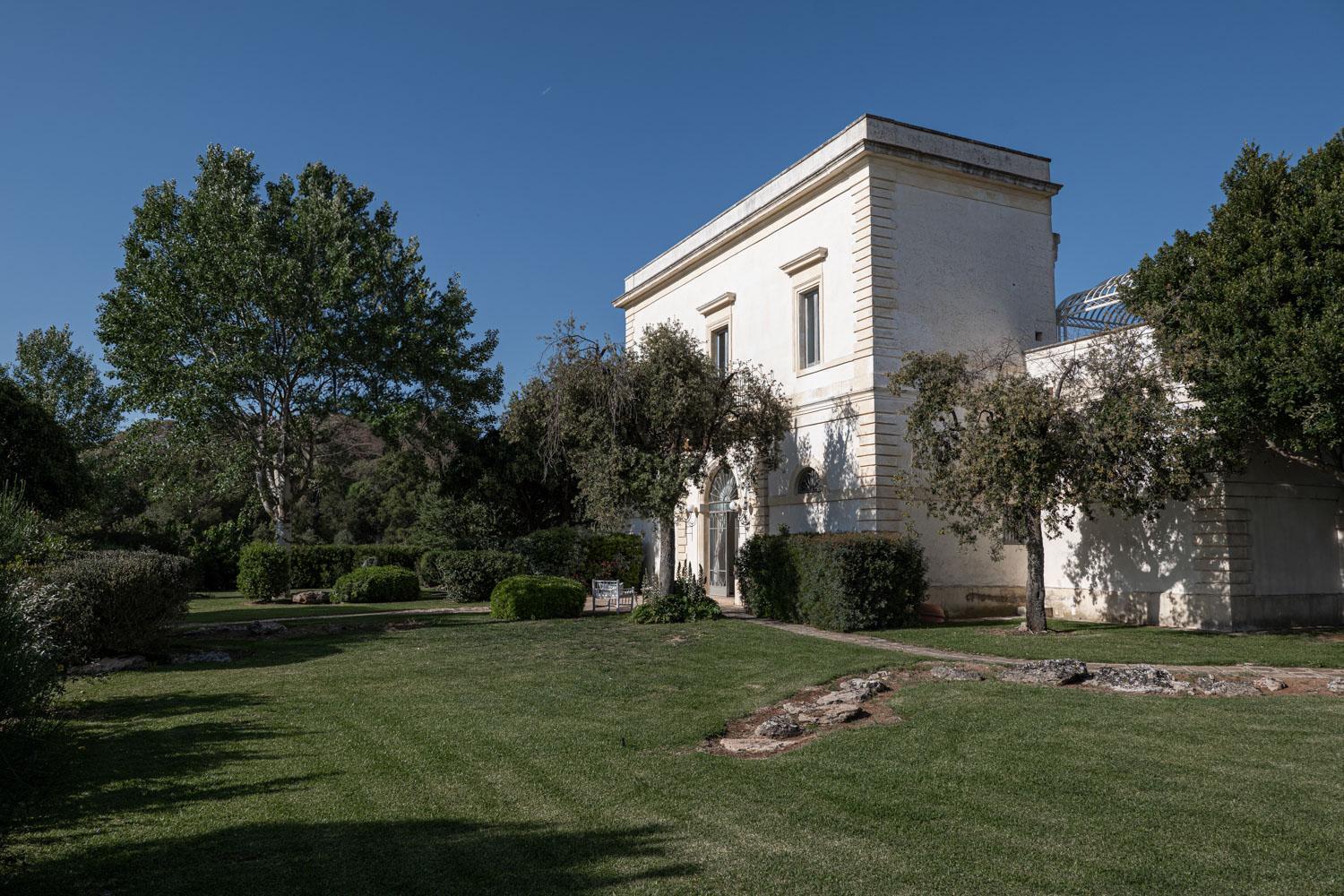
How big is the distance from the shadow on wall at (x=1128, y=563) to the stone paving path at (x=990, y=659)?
17.1ft

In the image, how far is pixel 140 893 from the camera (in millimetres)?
4328

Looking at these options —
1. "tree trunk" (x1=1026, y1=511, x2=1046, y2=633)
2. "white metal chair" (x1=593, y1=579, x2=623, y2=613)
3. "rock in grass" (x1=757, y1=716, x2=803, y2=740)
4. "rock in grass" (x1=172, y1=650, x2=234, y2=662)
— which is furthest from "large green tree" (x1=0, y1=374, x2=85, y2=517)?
"tree trunk" (x1=1026, y1=511, x2=1046, y2=633)

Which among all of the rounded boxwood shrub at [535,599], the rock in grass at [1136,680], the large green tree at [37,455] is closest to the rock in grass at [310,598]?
the large green tree at [37,455]

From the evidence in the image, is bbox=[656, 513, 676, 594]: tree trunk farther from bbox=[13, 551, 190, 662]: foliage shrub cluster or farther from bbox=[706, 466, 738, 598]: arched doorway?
bbox=[13, 551, 190, 662]: foliage shrub cluster

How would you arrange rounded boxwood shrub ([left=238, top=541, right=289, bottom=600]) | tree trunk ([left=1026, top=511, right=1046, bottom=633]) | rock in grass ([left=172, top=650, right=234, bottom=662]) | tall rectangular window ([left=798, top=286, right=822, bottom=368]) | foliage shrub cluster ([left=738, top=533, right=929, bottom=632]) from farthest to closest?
rounded boxwood shrub ([left=238, top=541, right=289, bottom=600])
tall rectangular window ([left=798, top=286, right=822, bottom=368])
foliage shrub cluster ([left=738, top=533, right=929, bottom=632])
tree trunk ([left=1026, top=511, right=1046, bottom=633])
rock in grass ([left=172, top=650, right=234, bottom=662])

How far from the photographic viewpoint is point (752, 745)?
739 centimetres

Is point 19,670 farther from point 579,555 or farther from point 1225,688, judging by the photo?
point 579,555

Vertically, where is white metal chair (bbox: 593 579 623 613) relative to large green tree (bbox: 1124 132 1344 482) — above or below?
below

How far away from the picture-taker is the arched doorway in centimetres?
2339

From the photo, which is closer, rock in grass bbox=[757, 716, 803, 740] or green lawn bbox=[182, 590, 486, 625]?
rock in grass bbox=[757, 716, 803, 740]

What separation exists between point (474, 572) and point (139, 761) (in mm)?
16155

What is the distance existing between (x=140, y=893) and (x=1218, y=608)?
16133mm

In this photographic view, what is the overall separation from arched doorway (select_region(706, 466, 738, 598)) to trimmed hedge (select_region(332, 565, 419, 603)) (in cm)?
865

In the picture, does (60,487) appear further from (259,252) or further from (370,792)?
(370,792)
